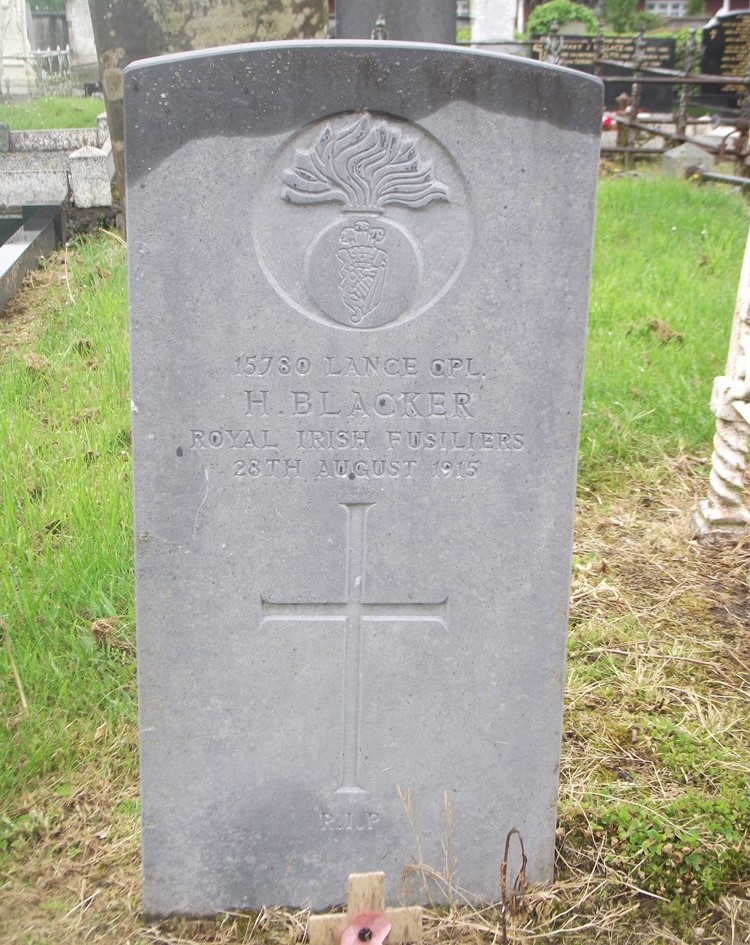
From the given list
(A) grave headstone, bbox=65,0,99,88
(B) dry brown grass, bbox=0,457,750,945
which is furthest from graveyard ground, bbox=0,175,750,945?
(A) grave headstone, bbox=65,0,99,88

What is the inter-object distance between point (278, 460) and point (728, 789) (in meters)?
1.42

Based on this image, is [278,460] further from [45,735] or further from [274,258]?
[45,735]

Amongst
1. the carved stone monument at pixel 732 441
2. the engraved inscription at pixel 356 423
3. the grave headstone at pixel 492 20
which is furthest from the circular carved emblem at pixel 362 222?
the grave headstone at pixel 492 20

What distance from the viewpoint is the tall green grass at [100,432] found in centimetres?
264

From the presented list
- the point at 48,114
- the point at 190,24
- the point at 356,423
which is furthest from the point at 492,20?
the point at 356,423

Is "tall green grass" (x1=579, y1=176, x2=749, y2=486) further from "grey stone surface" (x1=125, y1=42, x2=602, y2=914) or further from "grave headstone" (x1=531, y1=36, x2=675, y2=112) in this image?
"grave headstone" (x1=531, y1=36, x2=675, y2=112)

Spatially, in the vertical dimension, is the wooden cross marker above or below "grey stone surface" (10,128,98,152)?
below

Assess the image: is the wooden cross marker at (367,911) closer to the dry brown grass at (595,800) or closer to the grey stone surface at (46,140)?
the dry brown grass at (595,800)

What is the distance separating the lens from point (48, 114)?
31.6 ft

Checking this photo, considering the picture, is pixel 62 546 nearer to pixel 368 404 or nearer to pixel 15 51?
pixel 368 404

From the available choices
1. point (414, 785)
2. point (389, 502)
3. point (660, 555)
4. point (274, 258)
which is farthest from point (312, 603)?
point (660, 555)

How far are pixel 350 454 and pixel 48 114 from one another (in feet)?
29.5

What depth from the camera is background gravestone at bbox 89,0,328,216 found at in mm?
5695

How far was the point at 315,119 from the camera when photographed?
1.73 m
